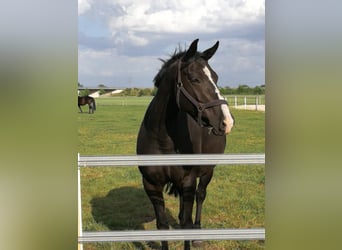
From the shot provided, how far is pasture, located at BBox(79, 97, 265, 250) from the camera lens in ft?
7.70

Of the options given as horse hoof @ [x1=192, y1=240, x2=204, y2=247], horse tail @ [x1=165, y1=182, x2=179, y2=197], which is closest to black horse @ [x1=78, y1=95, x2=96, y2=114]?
horse tail @ [x1=165, y1=182, x2=179, y2=197]

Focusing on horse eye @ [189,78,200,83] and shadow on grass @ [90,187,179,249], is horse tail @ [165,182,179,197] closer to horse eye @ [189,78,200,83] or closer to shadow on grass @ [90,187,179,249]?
shadow on grass @ [90,187,179,249]

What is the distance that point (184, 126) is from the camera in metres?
2.41

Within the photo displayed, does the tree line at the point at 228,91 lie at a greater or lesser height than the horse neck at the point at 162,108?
greater

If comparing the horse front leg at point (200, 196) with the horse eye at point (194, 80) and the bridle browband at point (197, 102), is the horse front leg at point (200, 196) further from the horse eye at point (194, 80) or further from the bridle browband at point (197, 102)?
the horse eye at point (194, 80)

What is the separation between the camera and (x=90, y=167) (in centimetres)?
234

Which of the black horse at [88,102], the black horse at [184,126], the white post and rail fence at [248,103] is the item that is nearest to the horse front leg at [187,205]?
the black horse at [184,126]

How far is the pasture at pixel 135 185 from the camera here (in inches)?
92.4
